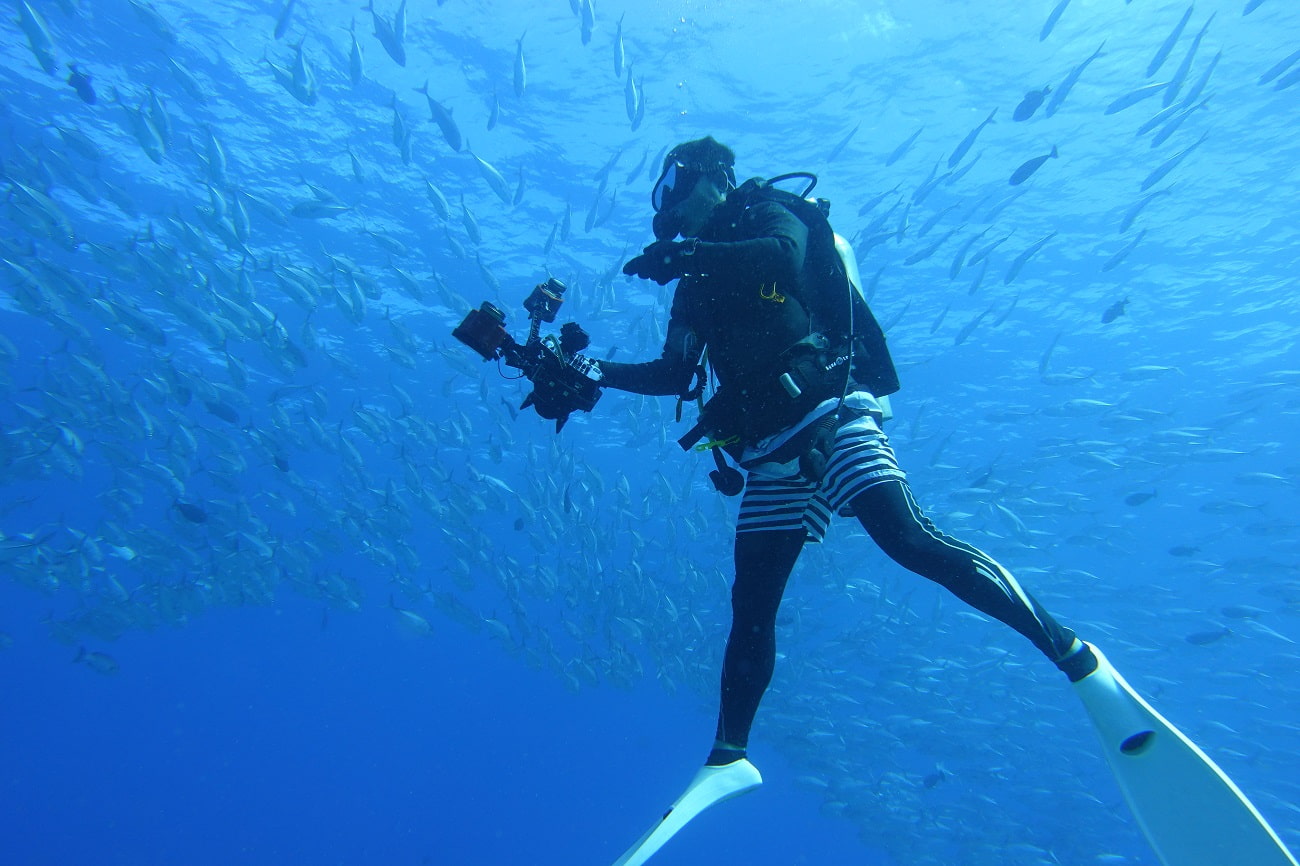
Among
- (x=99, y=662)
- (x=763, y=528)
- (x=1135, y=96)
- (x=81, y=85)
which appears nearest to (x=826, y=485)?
(x=763, y=528)

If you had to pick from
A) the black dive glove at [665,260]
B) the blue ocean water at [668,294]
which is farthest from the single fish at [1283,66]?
the black dive glove at [665,260]

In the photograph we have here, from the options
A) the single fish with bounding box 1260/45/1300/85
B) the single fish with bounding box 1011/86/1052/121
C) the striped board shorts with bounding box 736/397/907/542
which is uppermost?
the single fish with bounding box 1260/45/1300/85

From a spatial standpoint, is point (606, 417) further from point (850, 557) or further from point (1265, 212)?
point (1265, 212)

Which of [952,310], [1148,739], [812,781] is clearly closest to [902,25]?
[952,310]

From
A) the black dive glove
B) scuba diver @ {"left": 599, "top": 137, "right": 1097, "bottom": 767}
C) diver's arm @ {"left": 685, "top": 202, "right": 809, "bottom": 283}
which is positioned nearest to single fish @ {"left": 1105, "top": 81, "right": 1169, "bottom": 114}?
scuba diver @ {"left": 599, "top": 137, "right": 1097, "bottom": 767}

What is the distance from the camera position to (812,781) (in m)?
22.6

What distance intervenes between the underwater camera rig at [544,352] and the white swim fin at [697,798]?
182 cm

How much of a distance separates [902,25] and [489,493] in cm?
1439

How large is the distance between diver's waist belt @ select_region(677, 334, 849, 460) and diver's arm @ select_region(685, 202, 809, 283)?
1.15ft

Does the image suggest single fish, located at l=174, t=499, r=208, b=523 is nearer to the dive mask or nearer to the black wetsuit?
the dive mask

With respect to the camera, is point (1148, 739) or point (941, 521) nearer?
point (1148, 739)

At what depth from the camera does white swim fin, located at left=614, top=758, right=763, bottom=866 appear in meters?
2.65

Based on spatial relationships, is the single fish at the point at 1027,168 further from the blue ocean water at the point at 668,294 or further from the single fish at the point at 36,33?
the single fish at the point at 36,33

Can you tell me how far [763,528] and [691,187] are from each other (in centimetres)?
189
